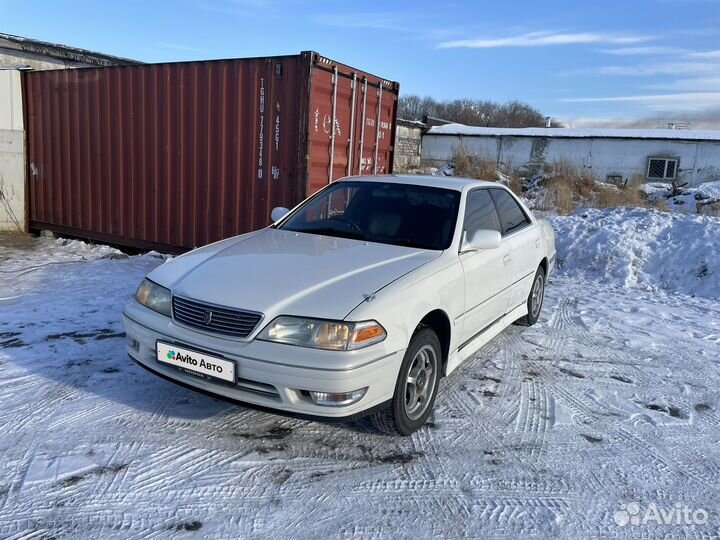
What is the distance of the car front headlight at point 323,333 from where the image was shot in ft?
9.27

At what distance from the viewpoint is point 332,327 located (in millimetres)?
2846

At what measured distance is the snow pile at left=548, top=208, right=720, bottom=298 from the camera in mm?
7871

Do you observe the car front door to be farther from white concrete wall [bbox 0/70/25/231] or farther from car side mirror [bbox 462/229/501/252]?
white concrete wall [bbox 0/70/25/231]

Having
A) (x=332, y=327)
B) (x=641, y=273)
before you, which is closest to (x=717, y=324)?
(x=641, y=273)

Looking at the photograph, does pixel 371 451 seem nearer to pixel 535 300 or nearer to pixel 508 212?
pixel 508 212

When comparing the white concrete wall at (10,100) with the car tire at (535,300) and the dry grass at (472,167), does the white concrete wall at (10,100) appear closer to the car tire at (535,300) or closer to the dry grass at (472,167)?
the car tire at (535,300)

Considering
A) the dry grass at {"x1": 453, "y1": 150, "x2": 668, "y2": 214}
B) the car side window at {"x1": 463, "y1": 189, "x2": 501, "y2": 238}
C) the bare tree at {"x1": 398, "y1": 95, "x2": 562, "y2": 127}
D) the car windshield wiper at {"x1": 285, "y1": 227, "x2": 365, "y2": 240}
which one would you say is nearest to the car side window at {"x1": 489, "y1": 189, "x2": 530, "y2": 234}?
the car side window at {"x1": 463, "y1": 189, "x2": 501, "y2": 238}

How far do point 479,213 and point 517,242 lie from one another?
2.22 feet

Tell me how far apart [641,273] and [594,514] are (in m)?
6.29

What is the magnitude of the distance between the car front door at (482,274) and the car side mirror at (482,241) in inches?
2.2

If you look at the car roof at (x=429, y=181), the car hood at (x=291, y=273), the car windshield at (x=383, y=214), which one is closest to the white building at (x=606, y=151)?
the car roof at (x=429, y=181)

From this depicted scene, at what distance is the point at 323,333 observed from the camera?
2.84m

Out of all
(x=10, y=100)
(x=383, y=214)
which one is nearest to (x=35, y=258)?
(x=10, y=100)

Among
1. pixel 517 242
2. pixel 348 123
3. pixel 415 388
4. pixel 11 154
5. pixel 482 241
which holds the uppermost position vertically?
pixel 348 123
